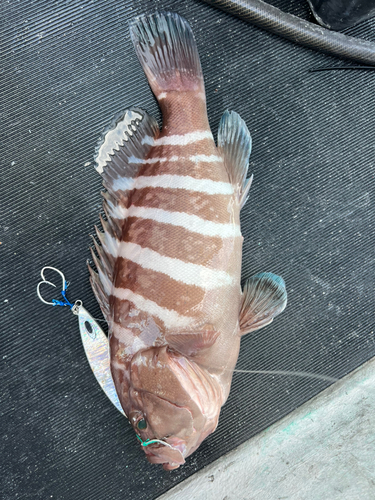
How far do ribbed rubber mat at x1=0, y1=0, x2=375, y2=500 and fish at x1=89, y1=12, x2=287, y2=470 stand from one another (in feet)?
0.52

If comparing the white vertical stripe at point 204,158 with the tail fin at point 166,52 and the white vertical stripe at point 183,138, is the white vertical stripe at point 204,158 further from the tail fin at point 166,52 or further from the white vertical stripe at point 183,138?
the tail fin at point 166,52

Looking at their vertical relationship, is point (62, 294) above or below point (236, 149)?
below

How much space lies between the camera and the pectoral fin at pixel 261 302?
1237 millimetres

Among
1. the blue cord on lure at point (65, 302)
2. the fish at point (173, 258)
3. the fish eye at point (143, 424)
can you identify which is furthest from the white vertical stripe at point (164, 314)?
the blue cord on lure at point (65, 302)

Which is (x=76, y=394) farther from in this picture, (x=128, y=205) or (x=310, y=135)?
(x=310, y=135)

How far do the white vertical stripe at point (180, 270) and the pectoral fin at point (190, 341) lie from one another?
0.47 ft

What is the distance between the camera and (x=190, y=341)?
1.06 meters

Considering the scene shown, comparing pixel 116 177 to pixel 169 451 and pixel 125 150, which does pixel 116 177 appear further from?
pixel 169 451

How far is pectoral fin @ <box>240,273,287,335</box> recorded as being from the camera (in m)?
1.24

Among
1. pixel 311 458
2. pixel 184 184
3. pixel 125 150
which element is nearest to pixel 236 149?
pixel 184 184

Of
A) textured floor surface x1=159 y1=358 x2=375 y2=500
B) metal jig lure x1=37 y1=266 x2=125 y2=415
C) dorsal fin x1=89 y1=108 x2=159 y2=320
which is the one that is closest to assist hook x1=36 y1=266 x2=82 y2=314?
metal jig lure x1=37 y1=266 x2=125 y2=415

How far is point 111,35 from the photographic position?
1353 mm

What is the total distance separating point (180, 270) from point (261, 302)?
1.16 ft

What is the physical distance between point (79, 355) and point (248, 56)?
135 centimetres
